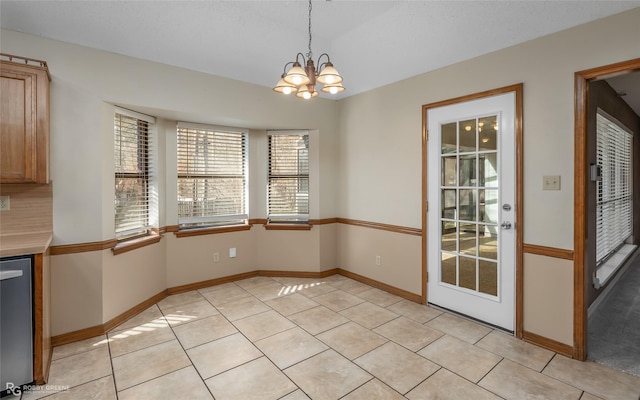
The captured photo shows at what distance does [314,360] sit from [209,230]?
89.4 inches

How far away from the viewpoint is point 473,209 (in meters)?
3.04

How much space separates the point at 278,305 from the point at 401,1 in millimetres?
3237

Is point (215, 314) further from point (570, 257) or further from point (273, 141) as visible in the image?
point (570, 257)

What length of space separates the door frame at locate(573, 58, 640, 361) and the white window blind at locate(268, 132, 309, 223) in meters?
2.98

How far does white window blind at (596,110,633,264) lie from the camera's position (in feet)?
11.6

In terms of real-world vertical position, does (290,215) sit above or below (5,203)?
below

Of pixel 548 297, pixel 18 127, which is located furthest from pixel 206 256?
pixel 548 297

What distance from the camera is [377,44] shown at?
3.21m

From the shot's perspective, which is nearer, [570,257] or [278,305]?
[570,257]

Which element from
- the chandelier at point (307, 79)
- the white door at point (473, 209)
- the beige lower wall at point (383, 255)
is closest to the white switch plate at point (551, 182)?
the white door at point (473, 209)

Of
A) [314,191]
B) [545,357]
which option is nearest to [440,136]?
[314,191]

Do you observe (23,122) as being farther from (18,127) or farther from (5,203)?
(5,203)

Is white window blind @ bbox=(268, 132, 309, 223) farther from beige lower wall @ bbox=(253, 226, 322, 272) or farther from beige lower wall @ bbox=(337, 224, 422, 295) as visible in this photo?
beige lower wall @ bbox=(337, 224, 422, 295)

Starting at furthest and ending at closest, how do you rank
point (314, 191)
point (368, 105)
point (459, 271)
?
point (314, 191) → point (368, 105) → point (459, 271)
